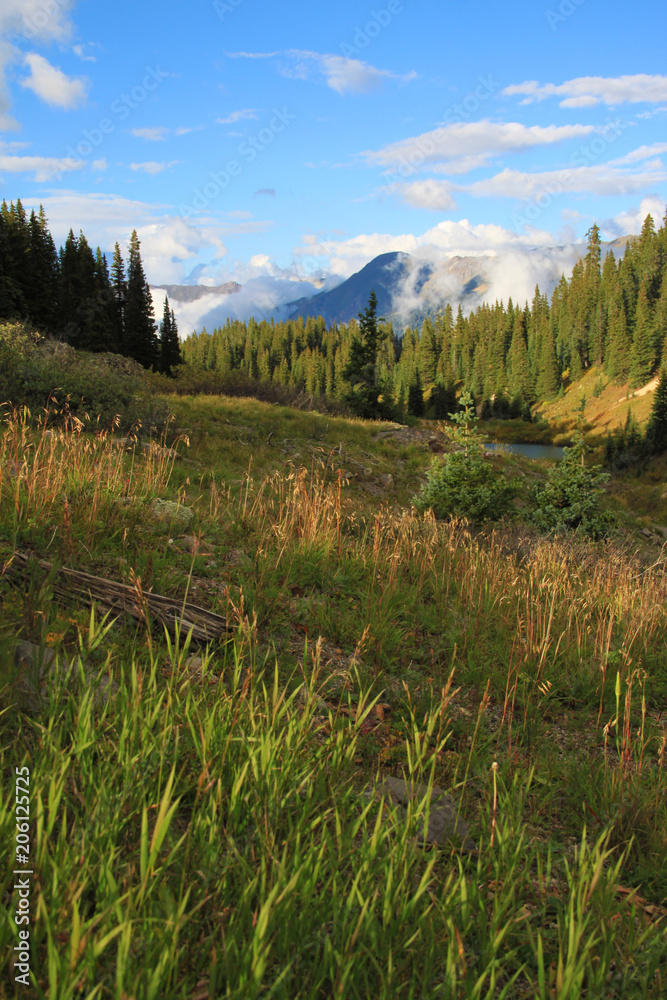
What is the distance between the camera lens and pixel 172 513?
511 cm

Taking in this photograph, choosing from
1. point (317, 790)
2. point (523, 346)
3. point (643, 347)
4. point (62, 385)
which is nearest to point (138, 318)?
point (62, 385)

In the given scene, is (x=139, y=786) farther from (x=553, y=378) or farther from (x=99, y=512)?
(x=553, y=378)

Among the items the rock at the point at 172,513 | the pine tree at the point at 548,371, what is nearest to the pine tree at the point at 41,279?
the rock at the point at 172,513

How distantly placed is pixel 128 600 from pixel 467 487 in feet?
29.3

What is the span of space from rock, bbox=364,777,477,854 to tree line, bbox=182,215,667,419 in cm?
8293

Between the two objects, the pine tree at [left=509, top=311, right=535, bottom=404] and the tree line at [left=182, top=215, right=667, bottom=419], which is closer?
the tree line at [left=182, top=215, right=667, bottom=419]

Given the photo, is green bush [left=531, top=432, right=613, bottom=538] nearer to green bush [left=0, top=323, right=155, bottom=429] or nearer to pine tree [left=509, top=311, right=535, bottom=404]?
green bush [left=0, top=323, right=155, bottom=429]

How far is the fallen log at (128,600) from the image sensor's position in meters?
3.17

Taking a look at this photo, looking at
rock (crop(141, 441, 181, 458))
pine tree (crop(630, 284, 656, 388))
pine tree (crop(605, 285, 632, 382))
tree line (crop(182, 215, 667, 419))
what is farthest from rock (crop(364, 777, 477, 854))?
pine tree (crop(605, 285, 632, 382))

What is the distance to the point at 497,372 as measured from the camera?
117m

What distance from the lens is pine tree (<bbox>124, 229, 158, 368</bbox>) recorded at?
187ft

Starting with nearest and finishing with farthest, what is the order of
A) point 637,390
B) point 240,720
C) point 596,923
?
point 596,923 → point 240,720 → point 637,390

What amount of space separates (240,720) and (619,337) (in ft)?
351

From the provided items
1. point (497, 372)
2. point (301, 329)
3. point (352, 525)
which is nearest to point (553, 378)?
point (497, 372)
